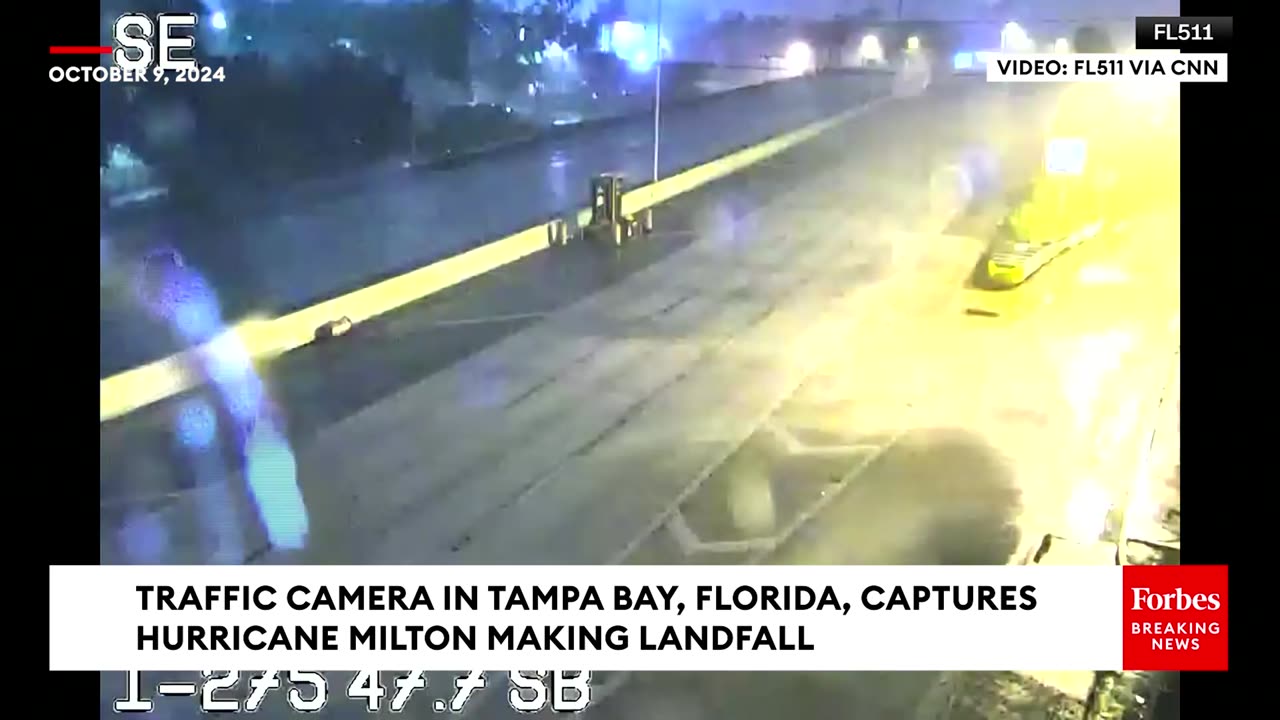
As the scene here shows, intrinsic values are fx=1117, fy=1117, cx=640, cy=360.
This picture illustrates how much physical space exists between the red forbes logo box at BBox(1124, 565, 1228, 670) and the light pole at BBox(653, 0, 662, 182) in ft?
3.84

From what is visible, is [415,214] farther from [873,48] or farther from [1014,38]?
[1014,38]

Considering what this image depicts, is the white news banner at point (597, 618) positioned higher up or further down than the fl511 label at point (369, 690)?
higher up

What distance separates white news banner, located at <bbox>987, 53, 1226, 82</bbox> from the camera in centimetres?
192

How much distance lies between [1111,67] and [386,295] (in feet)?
4.57

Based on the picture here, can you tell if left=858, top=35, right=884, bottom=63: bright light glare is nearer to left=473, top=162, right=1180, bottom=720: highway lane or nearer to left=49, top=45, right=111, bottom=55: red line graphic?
left=473, top=162, right=1180, bottom=720: highway lane

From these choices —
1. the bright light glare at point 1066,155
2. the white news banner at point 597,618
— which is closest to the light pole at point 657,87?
the bright light glare at point 1066,155

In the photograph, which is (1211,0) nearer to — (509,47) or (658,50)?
(658,50)

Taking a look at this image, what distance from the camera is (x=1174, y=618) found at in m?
1.87

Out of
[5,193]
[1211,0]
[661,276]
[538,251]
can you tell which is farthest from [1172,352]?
[5,193]

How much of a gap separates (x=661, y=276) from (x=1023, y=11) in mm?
818

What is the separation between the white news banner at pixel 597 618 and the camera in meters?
1.82

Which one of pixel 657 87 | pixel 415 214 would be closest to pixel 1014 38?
pixel 657 87

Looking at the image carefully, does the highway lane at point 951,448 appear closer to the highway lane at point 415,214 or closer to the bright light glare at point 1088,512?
the bright light glare at point 1088,512

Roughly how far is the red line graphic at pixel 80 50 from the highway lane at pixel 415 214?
292 mm
